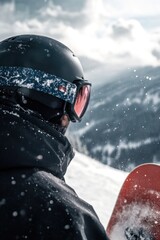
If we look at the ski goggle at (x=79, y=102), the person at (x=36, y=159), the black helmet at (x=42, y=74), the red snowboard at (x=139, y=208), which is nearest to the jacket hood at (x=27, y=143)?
the person at (x=36, y=159)

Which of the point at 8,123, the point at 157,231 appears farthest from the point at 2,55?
the point at 157,231

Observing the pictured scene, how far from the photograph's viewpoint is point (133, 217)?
2.96 meters

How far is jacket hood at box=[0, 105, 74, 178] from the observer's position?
4.34 ft

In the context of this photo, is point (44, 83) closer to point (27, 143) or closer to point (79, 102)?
point (79, 102)

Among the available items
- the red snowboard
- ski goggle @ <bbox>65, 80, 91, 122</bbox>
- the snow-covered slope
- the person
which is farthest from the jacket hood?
the snow-covered slope

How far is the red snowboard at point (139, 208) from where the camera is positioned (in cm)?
282

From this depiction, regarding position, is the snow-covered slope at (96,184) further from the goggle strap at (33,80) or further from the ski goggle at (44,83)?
the goggle strap at (33,80)

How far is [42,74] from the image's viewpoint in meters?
1.88

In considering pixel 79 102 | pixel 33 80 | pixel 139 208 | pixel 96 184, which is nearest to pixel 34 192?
pixel 33 80

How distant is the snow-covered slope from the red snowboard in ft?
9.31

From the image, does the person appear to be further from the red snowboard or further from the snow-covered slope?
the snow-covered slope

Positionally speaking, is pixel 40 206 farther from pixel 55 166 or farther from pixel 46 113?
pixel 46 113

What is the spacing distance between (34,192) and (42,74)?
0.77 m

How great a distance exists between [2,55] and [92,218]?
105cm
